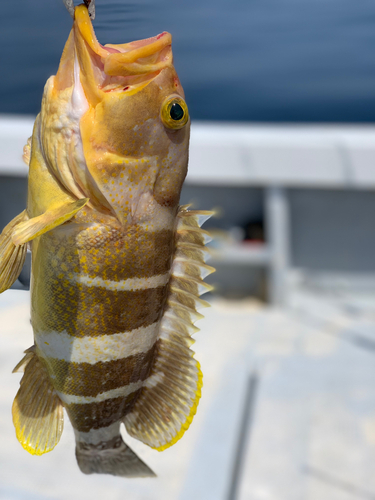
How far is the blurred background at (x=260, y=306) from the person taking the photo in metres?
1.37

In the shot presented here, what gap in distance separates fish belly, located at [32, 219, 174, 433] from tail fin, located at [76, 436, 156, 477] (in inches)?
4.4

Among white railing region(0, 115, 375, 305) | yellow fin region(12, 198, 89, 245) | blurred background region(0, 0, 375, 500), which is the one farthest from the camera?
white railing region(0, 115, 375, 305)

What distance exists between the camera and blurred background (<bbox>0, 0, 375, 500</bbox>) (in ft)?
4.50

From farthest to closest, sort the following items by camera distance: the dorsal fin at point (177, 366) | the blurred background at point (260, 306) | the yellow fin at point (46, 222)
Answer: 1. the blurred background at point (260, 306)
2. the dorsal fin at point (177, 366)
3. the yellow fin at point (46, 222)

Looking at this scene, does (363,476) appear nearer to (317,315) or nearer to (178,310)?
(317,315)

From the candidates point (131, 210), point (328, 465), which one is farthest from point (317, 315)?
point (131, 210)

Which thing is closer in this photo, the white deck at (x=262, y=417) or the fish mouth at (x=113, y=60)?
the fish mouth at (x=113, y=60)

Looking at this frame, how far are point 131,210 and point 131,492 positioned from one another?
1.14 metres

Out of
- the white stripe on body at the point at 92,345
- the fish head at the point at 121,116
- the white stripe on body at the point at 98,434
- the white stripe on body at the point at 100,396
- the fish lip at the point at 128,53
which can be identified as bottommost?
the white stripe on body at the point at 98,434

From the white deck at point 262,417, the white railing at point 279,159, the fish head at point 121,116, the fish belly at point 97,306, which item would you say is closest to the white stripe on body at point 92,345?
the fish belly at point 97,306

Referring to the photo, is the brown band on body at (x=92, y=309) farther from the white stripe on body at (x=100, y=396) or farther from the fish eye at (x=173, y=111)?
the fish eye at (x=173, y=111)

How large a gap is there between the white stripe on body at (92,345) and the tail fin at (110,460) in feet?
0.76

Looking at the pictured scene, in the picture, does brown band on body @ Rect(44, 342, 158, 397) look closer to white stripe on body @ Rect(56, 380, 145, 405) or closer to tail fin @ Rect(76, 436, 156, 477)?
white stripe on body @ Rect(56, 380, 145, 405)

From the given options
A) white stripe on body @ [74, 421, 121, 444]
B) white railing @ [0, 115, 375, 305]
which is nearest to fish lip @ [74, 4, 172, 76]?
white stripe on body @ [74, 421, 121, 444]
